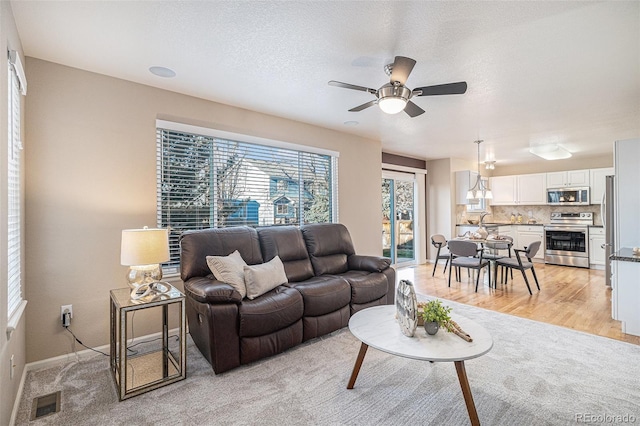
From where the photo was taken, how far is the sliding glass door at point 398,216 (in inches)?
263

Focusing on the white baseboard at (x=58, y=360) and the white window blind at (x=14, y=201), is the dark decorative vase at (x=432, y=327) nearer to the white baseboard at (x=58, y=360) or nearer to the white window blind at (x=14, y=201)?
the white window blind at (x=14, y=201)

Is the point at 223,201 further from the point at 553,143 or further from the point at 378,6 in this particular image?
the point at 553,143

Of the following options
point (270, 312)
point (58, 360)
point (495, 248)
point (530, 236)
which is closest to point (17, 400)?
point (58, 360)

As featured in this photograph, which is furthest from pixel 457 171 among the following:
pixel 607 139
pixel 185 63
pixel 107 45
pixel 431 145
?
pixel 107 45

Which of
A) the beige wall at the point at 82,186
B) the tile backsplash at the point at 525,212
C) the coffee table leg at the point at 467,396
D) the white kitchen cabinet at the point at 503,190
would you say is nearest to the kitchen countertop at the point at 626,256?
the coffee table leg at the point at 467,396

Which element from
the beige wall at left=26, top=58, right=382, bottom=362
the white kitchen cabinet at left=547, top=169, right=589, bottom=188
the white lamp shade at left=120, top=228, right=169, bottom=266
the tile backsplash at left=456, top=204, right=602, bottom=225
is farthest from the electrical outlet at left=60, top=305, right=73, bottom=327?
the white kitchen cabinet at left=547, top=169, right=589, bottom=188

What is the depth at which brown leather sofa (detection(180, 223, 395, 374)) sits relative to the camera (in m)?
2.40

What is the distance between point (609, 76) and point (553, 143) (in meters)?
3.17

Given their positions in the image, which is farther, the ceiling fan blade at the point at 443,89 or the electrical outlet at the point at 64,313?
the electrical outlet at the point at 64,313

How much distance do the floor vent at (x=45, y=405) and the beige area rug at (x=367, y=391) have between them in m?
0.04

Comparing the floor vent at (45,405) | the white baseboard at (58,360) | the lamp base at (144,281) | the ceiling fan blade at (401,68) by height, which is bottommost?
the floor vent at (45,405)

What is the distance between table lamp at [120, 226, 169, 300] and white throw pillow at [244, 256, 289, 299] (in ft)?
2.32

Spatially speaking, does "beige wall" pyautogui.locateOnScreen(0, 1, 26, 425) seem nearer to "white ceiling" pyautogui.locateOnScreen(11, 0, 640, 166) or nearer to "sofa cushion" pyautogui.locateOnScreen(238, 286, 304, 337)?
"white ceiling" pyautogui.locateOnScreen(11, 0, 640, 166)

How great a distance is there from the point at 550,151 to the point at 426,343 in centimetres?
619
